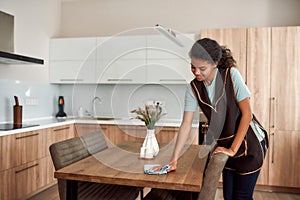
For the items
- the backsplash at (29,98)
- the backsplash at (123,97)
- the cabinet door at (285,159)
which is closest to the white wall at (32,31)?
the backsplash at (29,98)

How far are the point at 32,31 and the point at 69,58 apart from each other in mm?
583

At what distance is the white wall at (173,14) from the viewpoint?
394 centimetres

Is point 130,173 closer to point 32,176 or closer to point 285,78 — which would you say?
point 32,176

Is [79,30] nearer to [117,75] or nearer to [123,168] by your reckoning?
[117,75]

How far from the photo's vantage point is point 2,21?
3301mm

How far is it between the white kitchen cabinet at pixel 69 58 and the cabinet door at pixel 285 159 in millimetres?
2495

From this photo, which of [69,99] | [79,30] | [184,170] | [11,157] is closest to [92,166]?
[184,170]

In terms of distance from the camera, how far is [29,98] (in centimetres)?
382

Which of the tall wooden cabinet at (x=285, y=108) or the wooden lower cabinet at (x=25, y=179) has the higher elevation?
the tall wooden cabinet at (x=285, y=108)

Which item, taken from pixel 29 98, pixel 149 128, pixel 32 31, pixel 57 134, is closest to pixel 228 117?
pixel 149 128

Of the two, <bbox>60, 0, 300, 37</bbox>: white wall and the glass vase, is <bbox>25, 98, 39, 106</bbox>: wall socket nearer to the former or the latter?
<bbox>60, 0, 300, 37</bbox>: white wall

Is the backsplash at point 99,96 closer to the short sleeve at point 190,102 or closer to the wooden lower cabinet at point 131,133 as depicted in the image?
the wooden lower cabinet at point 131,133

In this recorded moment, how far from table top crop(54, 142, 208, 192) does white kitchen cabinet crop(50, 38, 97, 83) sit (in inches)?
84.6

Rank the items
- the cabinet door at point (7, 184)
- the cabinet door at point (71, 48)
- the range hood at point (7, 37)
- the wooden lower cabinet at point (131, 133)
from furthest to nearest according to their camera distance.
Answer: the cabinet door at point (71, 48) → the range hood at point (7, 37) → the wooden lower cabinet at point (131, 133) → the cabinet door at point (7, 184)
